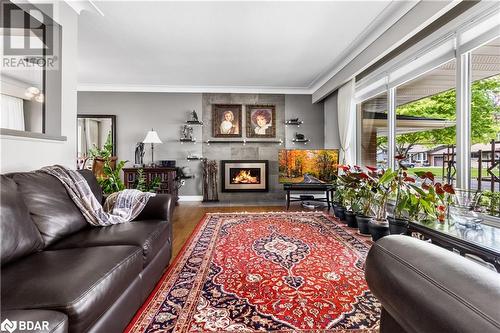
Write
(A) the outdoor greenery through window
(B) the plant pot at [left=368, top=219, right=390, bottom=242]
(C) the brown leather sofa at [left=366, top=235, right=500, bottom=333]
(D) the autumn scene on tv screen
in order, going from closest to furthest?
(C) the brown leather sofa at [left=366, top=235, right=500, bottom=333]
(A) the outdoor greenery through window
(B) the plant pot at [left=368, top=219, right=390, bottom=242]
(D) the autumn scene on tv screen

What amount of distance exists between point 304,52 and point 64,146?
11.2ft

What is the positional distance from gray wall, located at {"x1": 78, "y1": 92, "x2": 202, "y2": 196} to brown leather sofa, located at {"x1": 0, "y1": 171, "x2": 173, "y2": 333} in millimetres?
3733

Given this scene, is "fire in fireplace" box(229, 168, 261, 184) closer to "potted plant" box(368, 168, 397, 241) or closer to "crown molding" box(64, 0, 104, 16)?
"potted plant" box(368, 168, 397, 241)

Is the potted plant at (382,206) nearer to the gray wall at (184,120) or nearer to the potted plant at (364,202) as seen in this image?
the potted plant at (364,202)

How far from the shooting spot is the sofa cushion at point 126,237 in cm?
145

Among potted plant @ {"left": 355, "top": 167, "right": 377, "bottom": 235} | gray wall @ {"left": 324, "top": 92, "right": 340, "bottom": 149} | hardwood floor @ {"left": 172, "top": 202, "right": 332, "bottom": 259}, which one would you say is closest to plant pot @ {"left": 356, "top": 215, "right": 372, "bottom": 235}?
potted plant @ {"left": 355, "top": 167, "right": 377, "bottom": 235}

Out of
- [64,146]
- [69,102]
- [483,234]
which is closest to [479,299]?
[483,234]

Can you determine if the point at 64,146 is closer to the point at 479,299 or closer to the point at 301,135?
the point at 479,299

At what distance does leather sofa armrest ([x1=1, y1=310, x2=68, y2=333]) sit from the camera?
748mm

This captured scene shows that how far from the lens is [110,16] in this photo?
2.77 meters

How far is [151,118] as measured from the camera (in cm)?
547

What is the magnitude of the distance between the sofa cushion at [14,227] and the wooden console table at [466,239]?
7.94 feet

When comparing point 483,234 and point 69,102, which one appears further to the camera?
point 69,102

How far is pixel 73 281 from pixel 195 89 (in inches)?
199
